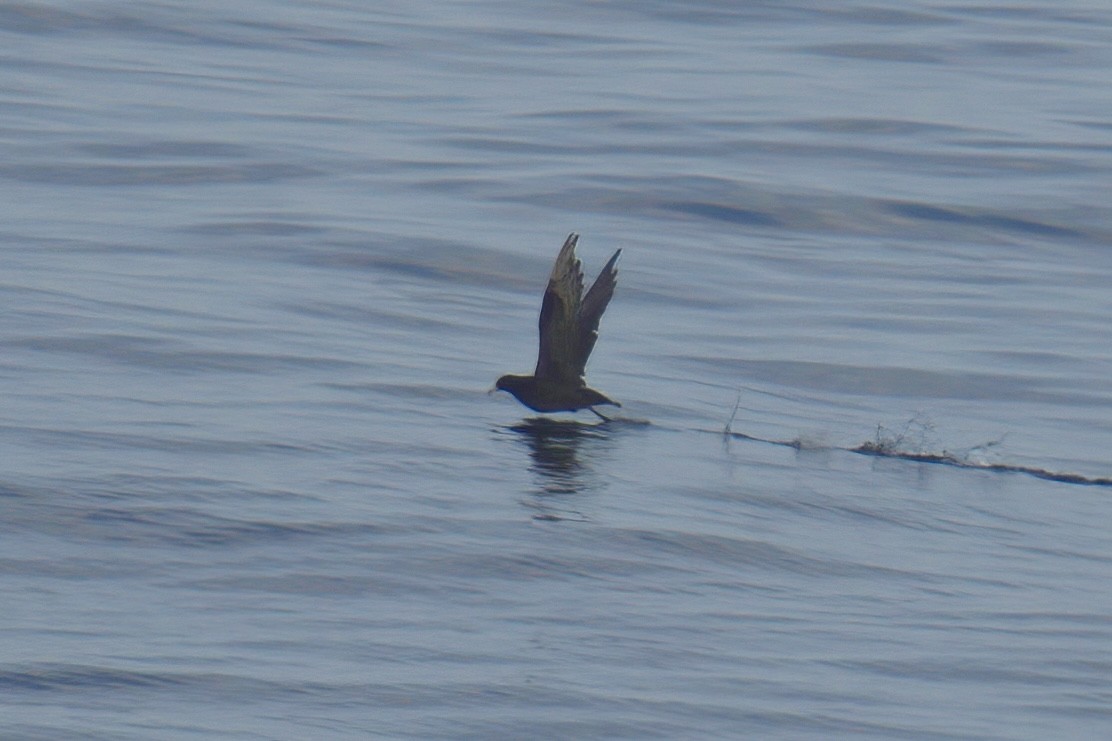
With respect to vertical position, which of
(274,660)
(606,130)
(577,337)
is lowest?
(274,660)

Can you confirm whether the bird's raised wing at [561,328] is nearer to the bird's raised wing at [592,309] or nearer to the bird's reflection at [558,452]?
the bird's raised wing at [592,309]

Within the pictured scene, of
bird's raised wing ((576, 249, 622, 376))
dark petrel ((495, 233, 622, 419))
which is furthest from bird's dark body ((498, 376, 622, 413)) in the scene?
bird's raised wing ((576, 249, 622, 376))

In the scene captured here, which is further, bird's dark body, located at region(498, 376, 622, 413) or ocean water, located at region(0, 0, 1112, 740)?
bird's dark body, located at region(498, 376, 622, 413)

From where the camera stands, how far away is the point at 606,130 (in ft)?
66.6

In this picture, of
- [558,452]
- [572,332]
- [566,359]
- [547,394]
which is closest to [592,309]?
[572,332]

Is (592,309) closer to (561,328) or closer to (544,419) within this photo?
(561,328)

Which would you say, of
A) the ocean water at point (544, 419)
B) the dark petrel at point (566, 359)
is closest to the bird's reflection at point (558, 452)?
the ocean water at point (544, 419)

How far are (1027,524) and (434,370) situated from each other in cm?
357

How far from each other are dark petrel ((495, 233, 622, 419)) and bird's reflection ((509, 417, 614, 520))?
0.16 meters

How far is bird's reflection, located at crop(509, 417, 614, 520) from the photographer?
344 inches

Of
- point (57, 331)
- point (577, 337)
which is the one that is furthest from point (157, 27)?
point (577, 337)

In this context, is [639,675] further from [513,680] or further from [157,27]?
[157,27]

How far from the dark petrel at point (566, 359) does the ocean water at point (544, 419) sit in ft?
0.68

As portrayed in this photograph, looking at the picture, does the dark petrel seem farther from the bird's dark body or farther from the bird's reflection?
the bird's reflection
